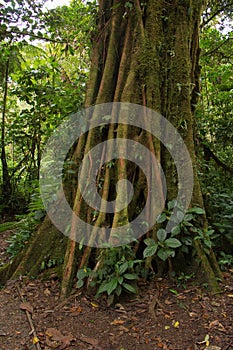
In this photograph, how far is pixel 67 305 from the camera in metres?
2.80

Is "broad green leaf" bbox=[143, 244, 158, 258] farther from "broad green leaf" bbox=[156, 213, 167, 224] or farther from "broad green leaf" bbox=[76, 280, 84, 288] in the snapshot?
"broad green leaf" bbox=[76, 280, 84, 288]

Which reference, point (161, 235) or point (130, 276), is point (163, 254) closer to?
point (161, 235)

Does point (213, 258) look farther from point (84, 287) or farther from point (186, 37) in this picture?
point (186, 37)

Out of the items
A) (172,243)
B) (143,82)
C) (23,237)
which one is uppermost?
(143,82)

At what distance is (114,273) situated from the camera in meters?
2.73

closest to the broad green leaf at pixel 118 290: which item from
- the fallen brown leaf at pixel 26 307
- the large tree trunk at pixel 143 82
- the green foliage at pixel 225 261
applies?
the large tree trunk at pixel 143 82

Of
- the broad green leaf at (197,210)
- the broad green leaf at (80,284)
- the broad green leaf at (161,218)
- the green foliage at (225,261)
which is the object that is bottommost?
the broad green leaf at (80,284)

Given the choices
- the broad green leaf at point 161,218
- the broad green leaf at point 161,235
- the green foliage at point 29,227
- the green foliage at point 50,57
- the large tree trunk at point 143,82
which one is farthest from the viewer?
the green foliage at point 50,57

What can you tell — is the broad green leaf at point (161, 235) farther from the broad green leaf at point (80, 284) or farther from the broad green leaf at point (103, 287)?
the broad green leaf at point (80, 284)

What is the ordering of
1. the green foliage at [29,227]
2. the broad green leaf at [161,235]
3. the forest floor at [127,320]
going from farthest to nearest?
the green foliage at [29,227], the broad green leaf at [161,235], the forest floor at [127,320]

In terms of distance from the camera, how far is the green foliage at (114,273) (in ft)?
8.73

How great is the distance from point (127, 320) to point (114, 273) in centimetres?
38

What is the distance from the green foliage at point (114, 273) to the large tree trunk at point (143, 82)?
22cm

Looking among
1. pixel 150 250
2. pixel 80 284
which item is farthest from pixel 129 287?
pixel 80 284
